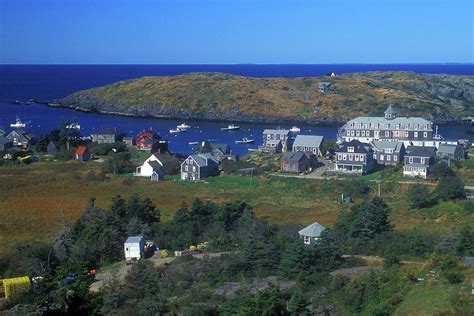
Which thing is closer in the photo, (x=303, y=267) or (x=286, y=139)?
(x=303, y=267)

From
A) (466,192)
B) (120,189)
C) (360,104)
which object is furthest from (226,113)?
(466,192)

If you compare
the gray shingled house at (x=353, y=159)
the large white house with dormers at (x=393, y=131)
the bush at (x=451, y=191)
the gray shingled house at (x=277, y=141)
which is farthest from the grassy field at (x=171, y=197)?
the large white house with dormers at (x=393, y=131)

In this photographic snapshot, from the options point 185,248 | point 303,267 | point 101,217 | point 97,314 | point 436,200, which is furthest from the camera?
point 436,200

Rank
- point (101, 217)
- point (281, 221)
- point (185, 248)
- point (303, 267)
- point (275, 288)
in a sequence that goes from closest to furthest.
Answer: point (275, 288) → point (303, 267) → point (185, 248) → point (101, 217) → point (281, 221)

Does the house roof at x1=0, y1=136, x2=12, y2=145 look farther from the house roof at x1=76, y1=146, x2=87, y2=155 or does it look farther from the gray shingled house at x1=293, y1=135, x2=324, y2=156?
the gray shingled house at x1=293, y1=135, x2=324, y2=156

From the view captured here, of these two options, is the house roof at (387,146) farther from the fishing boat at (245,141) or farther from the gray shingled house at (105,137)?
the gray shingled house at (105,137)

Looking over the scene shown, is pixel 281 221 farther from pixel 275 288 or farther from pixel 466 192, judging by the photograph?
pixel 275 288
